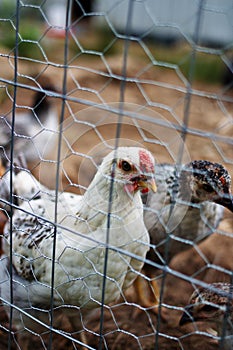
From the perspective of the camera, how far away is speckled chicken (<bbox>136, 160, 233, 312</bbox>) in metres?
1.80

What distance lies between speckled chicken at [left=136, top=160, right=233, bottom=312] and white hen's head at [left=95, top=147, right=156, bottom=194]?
25cm

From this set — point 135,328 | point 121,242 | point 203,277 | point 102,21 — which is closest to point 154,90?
point 102,21

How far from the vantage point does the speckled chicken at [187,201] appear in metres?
1.80

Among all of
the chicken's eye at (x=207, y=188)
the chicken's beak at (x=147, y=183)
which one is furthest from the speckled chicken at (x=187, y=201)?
the chicken's beak at (x=147, y=183)

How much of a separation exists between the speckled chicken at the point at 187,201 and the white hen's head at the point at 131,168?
0.25 m

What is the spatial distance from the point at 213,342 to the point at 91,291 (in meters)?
0.63

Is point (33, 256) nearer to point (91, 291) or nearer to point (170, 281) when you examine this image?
point (91, 291)

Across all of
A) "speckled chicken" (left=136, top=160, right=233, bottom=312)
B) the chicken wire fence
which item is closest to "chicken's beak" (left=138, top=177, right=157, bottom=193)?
the chicken wire fence

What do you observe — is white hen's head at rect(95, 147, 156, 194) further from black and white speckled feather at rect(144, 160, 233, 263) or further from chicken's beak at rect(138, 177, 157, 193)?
black and white speckled feather at rect(144, 160, 233, 263)

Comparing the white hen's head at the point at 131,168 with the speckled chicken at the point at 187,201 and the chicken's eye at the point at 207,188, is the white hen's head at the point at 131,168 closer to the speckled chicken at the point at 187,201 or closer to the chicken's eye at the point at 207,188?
Result: the speckled chicken at the point at 187,201

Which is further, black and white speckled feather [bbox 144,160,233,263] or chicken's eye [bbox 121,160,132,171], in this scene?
black and white speckled feather [bbox 144,160,233,263]

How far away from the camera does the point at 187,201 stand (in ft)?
6.40

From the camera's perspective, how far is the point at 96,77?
18.1 ft

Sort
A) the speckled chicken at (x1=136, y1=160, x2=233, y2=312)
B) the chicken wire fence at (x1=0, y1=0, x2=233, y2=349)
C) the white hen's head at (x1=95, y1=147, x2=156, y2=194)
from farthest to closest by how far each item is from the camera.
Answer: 1. the speckled chicken at (x1=136, y1=160, x2=233, y2=312)
2. the white hen's head at (x1=95, y1=147, x2=156, y2=194)
3. the chicken wire fence at (x1=0, y1=0, x2=233, y2=349)
